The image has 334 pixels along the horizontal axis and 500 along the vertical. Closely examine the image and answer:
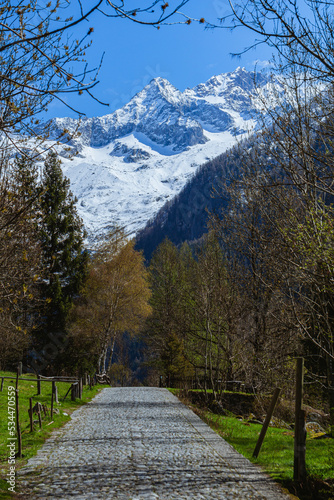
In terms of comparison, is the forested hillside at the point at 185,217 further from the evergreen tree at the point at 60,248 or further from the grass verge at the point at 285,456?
the grass verge at the point at 285,456

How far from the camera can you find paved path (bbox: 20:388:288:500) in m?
5.93

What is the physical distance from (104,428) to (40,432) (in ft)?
6.29

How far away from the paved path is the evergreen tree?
18.3 m

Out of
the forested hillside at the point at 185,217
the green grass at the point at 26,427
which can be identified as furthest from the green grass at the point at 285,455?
the forested hillside at the point at 185,217

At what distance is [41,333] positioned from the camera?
29.5m

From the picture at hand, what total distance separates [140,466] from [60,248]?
83.4 feet

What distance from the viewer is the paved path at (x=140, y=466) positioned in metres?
5.93

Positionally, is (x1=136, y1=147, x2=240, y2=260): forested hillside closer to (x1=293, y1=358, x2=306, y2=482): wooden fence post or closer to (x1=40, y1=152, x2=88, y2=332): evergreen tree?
(x1=40, y1=152, x2=88, y2=332): evergreen tree

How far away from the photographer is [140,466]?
290 inches

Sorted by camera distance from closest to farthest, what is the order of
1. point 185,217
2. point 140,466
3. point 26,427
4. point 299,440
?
1. point 299,440
2. point 140,466
3. point 26,427
4. point 185,217

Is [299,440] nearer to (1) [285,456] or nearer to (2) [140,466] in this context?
(1) [285,456]

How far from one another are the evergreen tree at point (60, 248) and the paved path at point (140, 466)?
18.3 meters

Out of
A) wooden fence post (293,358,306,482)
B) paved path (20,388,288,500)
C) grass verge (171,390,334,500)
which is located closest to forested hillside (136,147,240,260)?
grass verge (171,390,334,500)

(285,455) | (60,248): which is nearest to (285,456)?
(285,455)
